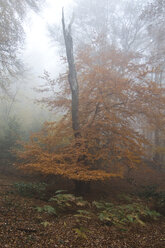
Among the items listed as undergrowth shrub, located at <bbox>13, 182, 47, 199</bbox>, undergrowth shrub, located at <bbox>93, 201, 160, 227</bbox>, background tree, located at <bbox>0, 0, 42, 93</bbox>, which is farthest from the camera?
background tree, located at <bbox>0, 0, 42, 93</bbox>

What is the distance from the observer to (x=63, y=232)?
3.05 meters

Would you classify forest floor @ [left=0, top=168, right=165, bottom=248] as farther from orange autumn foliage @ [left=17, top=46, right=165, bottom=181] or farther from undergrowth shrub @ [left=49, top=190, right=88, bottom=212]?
orange autumn foliage @ [left=17, top=46, right=165, bottom=181]

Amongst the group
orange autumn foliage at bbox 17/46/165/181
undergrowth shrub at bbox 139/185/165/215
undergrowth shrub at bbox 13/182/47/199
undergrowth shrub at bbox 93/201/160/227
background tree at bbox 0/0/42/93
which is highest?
background tree at bbox 0/0/42/93

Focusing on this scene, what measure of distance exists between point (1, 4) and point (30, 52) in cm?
3069

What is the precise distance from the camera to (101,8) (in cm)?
1205

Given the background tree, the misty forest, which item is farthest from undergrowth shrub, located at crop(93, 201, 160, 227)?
the background tree

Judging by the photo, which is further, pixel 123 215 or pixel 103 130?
pixel 103 130

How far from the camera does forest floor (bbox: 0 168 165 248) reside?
2.69m

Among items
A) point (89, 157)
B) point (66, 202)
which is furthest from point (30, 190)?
point (89, 157)

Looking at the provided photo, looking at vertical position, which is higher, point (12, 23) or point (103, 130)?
point (12, 23)

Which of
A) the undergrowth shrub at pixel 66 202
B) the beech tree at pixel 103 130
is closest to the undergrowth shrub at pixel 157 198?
the beech tree at pixel 103 130

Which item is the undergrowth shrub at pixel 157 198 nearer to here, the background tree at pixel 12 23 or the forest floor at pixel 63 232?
the forest floor at pixel 63 232

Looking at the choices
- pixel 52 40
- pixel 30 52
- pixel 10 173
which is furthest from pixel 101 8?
pixel 30 52

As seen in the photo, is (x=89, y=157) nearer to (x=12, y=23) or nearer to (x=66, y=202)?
(x=66, y=202)
